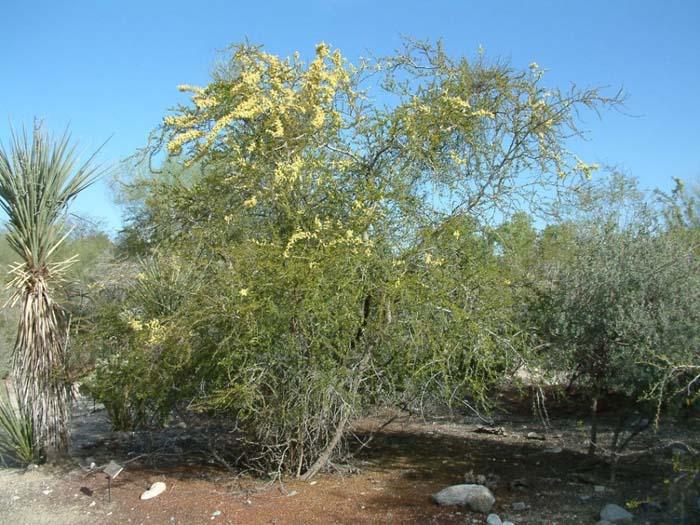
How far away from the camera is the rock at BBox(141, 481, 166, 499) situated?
678 centimetres

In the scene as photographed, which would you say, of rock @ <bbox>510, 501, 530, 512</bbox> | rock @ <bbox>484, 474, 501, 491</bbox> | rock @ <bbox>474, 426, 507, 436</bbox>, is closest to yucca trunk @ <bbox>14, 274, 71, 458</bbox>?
rock @ <bbox>484, 474, 501, 491</bbox>

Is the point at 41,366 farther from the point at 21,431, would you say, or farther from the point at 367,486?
the point at 367,486

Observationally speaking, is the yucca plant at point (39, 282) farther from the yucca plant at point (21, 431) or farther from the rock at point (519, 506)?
the rock at point (519, 506)

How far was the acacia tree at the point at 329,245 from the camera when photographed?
6082mm

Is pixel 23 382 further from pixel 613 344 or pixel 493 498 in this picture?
pixel 613 344

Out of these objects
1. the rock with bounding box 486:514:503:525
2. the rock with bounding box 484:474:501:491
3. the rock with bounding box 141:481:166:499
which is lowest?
the rock with bounding box 141:481:166:499

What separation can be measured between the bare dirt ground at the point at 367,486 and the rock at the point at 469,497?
0.08 metres

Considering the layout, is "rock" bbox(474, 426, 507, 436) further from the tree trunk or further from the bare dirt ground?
the tree trunk

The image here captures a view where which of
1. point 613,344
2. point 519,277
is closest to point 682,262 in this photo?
point 613,344

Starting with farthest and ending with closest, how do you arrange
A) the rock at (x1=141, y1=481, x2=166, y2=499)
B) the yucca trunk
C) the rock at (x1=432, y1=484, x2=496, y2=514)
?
1. the yucca trunk
2. the rock at (x1=141, y1=481, x2=166, y2=499)
3. the rock at (x1=432, y1=484, x2=496, y2=514)

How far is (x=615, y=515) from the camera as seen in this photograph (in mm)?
5547

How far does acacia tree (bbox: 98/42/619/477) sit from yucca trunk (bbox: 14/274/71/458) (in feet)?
5.05

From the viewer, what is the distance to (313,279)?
19.5ft

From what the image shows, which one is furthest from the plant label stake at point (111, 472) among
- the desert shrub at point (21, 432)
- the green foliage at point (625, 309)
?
the green foliage at point (625, 309)
